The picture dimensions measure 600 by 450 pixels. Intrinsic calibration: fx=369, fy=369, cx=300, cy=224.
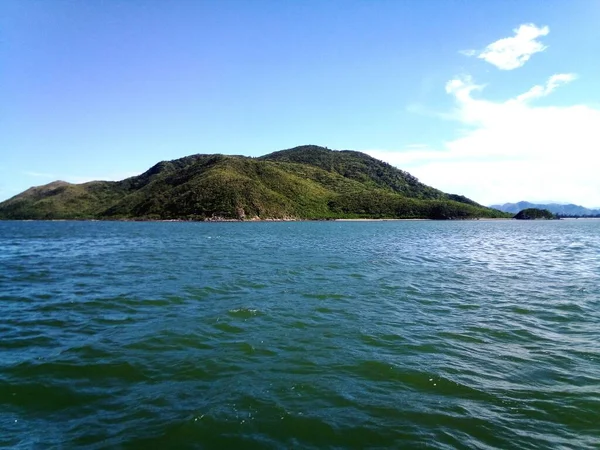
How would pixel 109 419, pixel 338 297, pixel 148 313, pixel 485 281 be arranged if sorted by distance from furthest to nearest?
pixel 485 281
pixel 338 297
pixel 148 313
pixel 109 419

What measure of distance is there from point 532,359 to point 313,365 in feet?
26.0

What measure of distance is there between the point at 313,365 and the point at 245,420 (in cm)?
377

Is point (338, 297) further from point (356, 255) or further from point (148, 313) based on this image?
point (356, 255)

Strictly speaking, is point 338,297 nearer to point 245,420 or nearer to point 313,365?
point 313,365

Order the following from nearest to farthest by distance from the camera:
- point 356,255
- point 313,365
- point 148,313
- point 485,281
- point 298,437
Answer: point 298,437, point 313,365, point 148,313, point 485,281, point 356,255

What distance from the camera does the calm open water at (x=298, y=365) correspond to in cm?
856

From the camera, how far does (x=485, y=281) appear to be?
2838 cm

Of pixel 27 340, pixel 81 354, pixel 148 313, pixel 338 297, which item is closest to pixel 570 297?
pixel 338 297

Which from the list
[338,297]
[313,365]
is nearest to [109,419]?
[313,365]

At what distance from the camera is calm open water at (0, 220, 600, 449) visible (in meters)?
8.56

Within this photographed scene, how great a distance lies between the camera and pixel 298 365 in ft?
40.3

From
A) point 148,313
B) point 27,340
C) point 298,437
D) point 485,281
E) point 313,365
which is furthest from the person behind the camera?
point 485,281

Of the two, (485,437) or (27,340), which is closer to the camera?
(485,437)

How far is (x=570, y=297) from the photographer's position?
2295 cm
